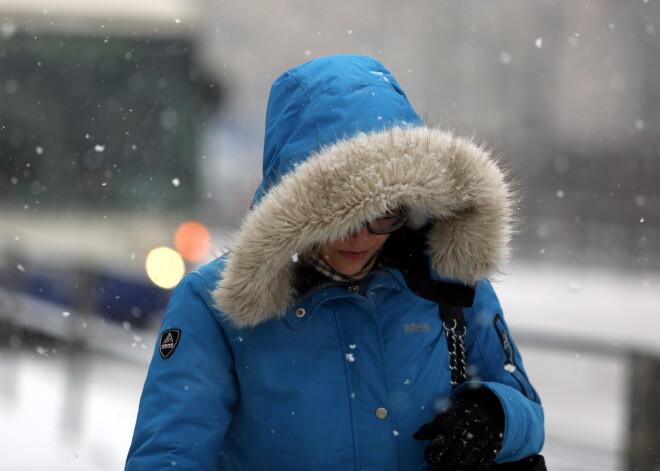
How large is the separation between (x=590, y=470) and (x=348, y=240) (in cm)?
388

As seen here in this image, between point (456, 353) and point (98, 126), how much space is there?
10.5m

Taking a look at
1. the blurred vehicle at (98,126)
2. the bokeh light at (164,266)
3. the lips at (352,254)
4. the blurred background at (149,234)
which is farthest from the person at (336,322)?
the blurred vehicle at (98,126)

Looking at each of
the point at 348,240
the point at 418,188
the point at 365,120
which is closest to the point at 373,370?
the point at 348,240

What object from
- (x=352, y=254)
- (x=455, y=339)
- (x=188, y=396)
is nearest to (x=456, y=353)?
(x=455, y=339)

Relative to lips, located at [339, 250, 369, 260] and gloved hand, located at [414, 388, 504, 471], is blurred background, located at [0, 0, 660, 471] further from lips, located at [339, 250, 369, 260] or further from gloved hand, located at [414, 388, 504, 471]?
gloved hand, located at [414, 388, 504, 471]

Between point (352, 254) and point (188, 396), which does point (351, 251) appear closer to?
point (352, 254)

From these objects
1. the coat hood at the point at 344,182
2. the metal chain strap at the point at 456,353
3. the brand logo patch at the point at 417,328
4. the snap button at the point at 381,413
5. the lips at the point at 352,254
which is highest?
the coat hood at the point at 344,182

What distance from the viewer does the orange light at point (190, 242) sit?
1061 cm

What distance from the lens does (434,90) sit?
92.6 feet

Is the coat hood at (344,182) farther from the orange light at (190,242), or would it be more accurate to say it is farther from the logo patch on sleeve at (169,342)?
the orange light at (190,242)

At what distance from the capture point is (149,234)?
11.5 meters

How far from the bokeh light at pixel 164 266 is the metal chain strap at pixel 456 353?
27.7ft

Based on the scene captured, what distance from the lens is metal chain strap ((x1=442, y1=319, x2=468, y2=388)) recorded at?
216 centimetres

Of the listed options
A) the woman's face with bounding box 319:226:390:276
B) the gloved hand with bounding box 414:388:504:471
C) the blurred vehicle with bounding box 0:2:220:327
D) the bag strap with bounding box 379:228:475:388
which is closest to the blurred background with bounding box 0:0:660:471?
the blurred vehicle with bounding box 0:2:220:327
